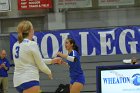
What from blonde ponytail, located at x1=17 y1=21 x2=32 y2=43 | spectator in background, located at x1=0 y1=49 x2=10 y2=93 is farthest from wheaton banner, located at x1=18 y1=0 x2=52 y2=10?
blonde ponytail, located at x1=17 y1=21 x2=32 y2=43

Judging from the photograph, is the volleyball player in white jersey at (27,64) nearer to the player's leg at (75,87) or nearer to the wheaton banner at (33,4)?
the player's leg at (75,87)

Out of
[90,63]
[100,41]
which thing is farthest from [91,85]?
[100,41]

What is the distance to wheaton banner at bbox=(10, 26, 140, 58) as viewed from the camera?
12.7m

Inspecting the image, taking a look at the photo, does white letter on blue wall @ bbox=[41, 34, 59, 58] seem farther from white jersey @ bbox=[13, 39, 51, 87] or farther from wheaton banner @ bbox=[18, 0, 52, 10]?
white jersey @ bbox=[13, 39, 51, 87]

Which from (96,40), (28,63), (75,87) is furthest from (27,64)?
(96,40)

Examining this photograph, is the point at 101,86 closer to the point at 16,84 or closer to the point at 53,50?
the point at 16,84

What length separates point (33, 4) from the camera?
45.1 feet

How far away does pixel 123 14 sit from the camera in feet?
44.3

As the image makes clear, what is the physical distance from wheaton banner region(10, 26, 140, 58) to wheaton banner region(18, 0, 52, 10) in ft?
3.52

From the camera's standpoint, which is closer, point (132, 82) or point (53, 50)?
point (132, 82)

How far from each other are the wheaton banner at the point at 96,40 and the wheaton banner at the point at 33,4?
42.2 inches

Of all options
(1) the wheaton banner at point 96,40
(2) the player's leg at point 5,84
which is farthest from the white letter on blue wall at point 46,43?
(2) the player's leg at point 5,84

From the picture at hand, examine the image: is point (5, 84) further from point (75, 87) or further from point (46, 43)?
point (75, 87)

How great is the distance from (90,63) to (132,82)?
26.0 feet
